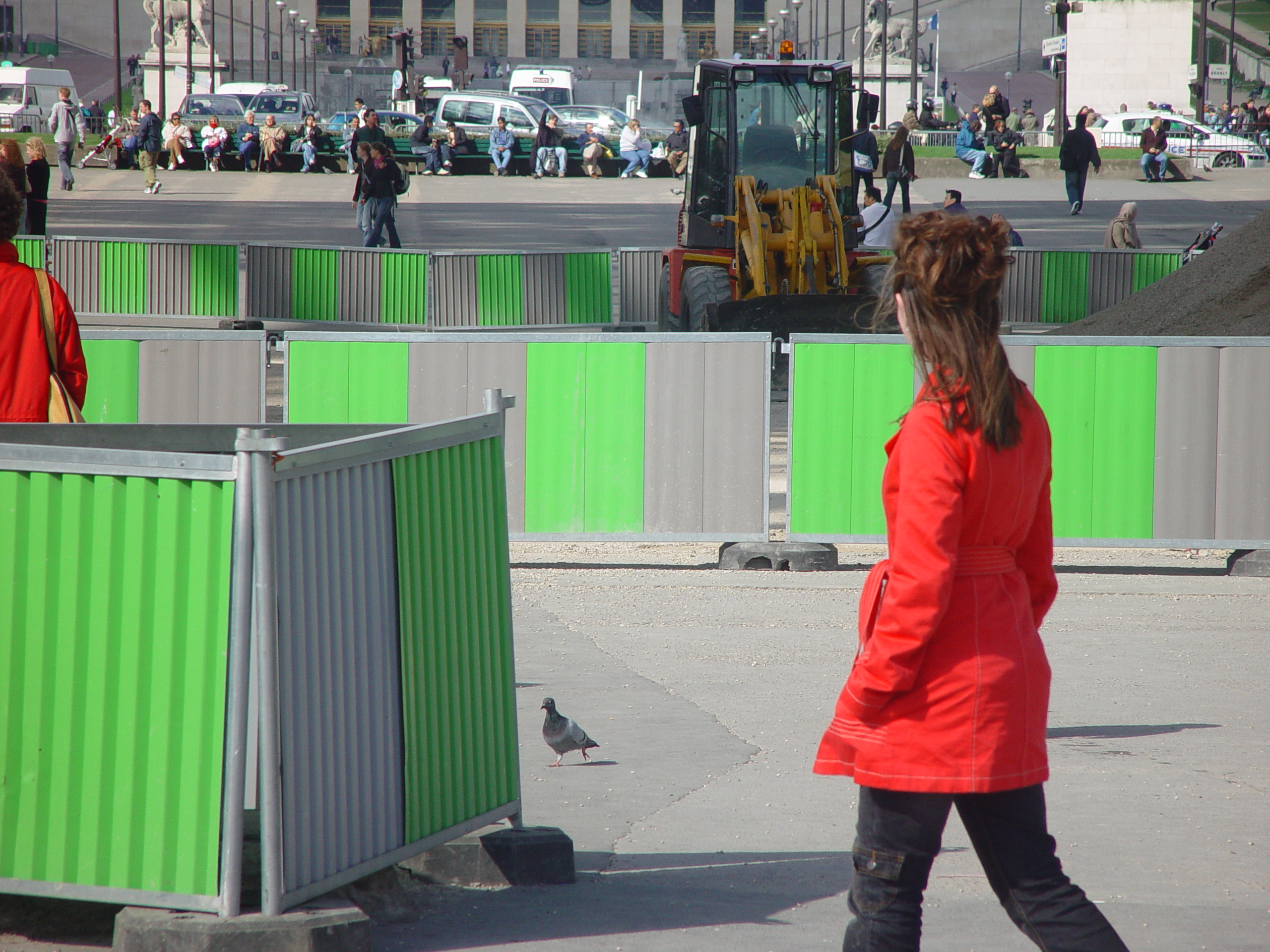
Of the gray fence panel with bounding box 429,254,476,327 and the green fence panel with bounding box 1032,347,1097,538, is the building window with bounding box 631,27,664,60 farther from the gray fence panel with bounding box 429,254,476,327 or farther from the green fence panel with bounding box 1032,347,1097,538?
the green fence panel with bounding box 1032,347,1097,538

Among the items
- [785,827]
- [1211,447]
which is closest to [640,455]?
[1211,447]

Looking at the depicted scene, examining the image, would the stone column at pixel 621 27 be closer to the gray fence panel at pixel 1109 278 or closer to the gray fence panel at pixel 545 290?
the gray fence panel at pixel 1109 278

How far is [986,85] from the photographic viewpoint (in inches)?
3553

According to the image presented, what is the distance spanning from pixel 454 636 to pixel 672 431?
5.16 metres

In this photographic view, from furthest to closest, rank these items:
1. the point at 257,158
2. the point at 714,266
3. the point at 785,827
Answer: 1. the point at 257,158
2. the point at 714,266
3. the point at 785,827

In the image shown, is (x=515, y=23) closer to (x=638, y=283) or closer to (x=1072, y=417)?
(x=638, y=283)

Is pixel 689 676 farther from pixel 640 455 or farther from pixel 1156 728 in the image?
pixel 640 455

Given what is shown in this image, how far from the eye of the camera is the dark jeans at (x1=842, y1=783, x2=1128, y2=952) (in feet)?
9.58

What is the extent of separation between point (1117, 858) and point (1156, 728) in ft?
5.37

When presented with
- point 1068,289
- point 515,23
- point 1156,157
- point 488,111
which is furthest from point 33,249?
point 515,23

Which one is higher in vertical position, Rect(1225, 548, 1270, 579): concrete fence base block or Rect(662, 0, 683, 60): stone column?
Rect(662, 0, 683, 60): stone column

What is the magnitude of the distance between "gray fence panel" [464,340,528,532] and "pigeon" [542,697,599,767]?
155 inches

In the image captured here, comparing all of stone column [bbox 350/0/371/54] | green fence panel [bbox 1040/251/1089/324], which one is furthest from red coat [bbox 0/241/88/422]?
stone column [bbox 350/0/371/54]

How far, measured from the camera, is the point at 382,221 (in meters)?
22.6
